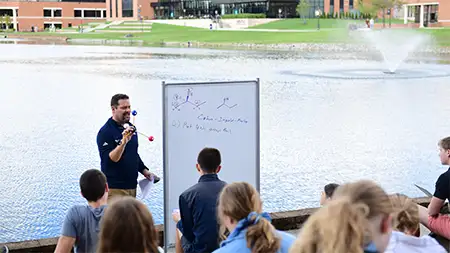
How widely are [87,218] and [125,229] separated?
1.59 meters

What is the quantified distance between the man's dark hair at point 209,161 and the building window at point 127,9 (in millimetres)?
148479

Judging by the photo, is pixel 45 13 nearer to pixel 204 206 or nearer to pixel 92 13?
pixel 92 13

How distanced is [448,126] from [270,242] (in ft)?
46.4

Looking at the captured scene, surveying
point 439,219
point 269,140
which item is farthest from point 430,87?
point 439,219

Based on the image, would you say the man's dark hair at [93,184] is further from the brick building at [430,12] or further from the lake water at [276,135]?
the brick building at [430,12]

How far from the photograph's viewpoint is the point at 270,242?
374 cm

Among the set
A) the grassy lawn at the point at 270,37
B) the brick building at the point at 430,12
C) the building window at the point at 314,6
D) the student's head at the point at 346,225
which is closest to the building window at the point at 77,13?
the building window at the point at 314,6

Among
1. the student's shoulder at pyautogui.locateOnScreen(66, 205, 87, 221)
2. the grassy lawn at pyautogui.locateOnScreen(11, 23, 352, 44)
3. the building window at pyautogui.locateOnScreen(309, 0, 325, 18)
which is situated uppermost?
the building window at pyautogui.locateOnScreen(309, 0, 325, 18)

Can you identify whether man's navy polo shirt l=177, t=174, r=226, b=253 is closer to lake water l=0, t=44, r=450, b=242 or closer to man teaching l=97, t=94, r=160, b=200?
man teaching l=97, t=94, r=160, b=200

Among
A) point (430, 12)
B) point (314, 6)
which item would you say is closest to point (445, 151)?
point (430, 12)

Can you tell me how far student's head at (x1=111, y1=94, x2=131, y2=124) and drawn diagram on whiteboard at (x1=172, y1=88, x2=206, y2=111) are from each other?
62cm

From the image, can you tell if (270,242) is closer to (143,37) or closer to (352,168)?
(352,168)

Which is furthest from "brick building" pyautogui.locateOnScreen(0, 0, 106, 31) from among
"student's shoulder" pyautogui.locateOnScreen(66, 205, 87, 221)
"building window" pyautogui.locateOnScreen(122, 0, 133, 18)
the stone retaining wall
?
"student's shoulder" pyautogui.locateOnScreen(66, 205, 87, 221)

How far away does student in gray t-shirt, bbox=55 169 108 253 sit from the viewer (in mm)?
4738
